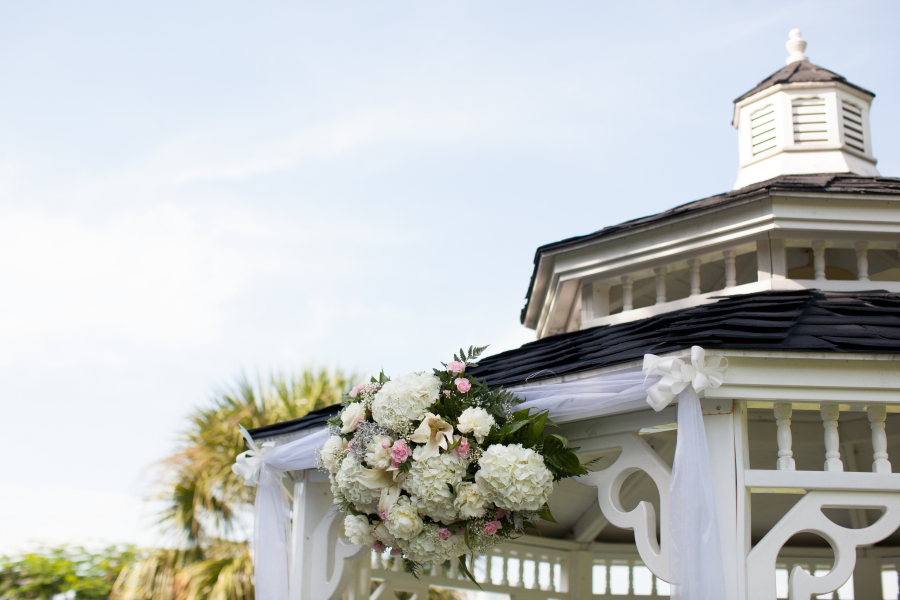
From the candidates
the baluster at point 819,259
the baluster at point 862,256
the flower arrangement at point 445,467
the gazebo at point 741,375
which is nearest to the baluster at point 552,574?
the gazebo at point 741,375

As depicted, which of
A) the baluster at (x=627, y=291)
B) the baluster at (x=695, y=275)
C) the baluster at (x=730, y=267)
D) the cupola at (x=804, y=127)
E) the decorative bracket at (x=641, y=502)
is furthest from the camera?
the cupola at (x=804, y=127)

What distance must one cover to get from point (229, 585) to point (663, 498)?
23.4 ft

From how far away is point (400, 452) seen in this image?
434 cm

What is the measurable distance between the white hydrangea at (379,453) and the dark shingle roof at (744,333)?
3.04ft

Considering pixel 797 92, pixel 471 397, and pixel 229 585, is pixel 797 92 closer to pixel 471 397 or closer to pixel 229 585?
pixel 471 397

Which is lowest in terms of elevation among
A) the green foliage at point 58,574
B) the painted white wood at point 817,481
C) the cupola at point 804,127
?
the green foliage at point 58,574

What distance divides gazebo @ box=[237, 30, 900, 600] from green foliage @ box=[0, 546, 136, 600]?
553cm

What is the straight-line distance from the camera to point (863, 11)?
36.1 ft

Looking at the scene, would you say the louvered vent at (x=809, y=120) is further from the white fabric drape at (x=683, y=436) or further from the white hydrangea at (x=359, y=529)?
the white hydrangea at (x=359, y=529)

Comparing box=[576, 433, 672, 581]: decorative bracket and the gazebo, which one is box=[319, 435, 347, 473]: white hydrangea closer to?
the gazebo

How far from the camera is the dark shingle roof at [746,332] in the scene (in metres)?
4.10

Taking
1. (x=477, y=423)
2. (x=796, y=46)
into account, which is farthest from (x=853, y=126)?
(x=477, y=423)

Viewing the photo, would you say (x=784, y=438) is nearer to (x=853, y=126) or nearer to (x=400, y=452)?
(x=400, y=452)

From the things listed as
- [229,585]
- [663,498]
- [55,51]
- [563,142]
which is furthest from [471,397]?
[55,51]
